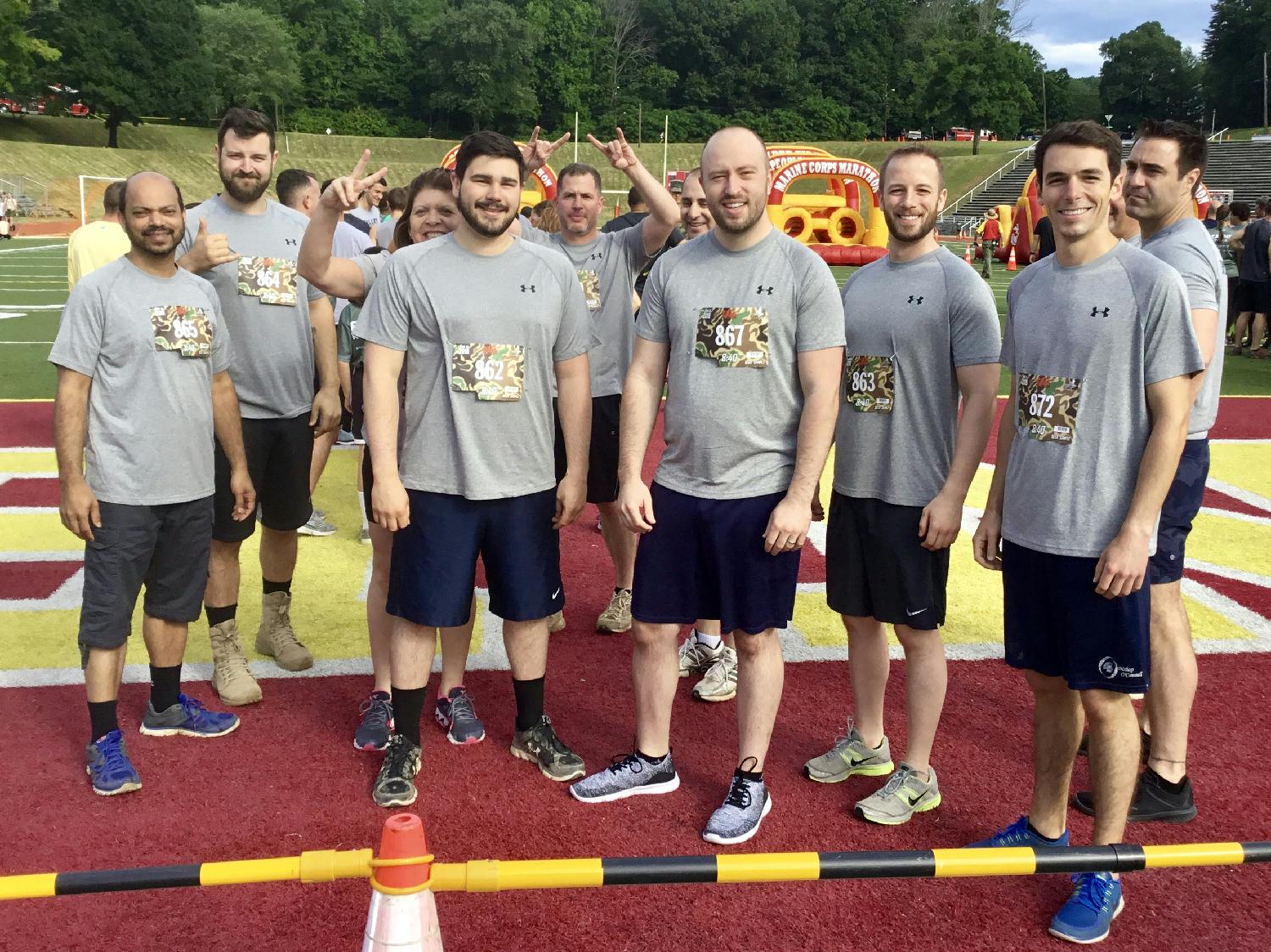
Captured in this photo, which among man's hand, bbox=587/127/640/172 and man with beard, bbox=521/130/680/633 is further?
man with beard, bbox=521/130/680/633

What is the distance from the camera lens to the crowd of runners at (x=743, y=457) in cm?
302

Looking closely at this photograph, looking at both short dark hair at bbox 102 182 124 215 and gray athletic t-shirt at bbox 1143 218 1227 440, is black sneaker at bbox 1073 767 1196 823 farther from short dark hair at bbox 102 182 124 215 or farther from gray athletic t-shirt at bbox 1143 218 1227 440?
short dark hair at bbox 102 182 124 215

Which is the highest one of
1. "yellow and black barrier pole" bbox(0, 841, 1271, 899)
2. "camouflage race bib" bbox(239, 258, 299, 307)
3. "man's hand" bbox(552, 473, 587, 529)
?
"camouflage race bib" bbox(239, 258, 299, 307)

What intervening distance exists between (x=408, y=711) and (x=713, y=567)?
128cm

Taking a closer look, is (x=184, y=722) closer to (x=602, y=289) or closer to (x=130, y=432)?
(x=130, y=432)

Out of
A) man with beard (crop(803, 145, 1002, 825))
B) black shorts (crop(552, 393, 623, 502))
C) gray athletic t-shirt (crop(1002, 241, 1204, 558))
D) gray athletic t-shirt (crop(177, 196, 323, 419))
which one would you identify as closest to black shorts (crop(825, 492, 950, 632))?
man with beard (crop(803, 145, 1002, 825))

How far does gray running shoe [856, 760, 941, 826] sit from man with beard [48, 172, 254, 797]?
258cm

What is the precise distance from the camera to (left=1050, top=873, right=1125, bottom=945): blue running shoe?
118 inches

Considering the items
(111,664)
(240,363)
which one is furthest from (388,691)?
(240,363)

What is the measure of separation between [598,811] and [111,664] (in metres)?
1.88

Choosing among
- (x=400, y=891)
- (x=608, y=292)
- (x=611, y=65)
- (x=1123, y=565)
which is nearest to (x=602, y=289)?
(x=608, y=292)

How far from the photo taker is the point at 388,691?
4371 millimetres

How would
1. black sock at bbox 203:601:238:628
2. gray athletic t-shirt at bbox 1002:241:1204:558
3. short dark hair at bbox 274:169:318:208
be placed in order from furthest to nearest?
short dark hair at bbox 274:169:318:208 → black sock at bbox 203:601:238:628 → gray athletic t-shirt at bbox 1002:241:1204:558

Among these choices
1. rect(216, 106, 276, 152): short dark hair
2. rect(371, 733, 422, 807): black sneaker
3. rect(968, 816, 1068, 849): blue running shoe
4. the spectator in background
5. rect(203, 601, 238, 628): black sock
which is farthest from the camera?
the spectator in background
